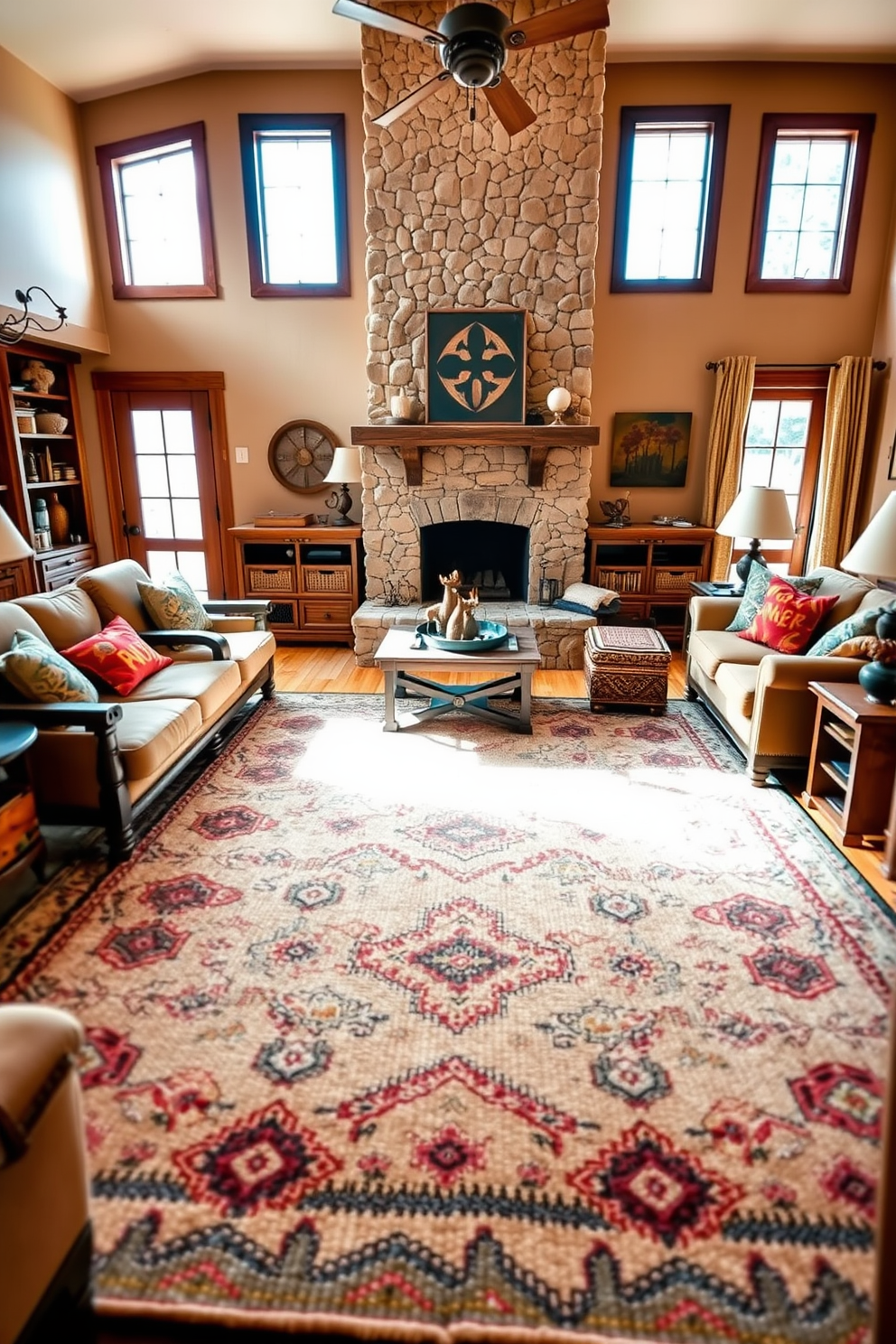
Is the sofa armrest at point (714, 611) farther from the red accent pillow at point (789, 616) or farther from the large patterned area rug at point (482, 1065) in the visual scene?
the large patterned area rug at point (482, 1065)

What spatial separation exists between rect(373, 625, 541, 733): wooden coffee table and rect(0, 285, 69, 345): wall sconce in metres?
3.30

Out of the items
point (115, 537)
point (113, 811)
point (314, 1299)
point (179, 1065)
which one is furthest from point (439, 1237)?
point (115, 537)

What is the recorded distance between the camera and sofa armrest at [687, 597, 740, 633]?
4766 millimetres

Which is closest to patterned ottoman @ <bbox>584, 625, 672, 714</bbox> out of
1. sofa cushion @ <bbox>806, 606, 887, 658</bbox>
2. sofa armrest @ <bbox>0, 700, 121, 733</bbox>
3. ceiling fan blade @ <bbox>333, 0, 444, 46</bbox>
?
sofa cushion @ <bbox>806, 606, 887, 658</bbox>

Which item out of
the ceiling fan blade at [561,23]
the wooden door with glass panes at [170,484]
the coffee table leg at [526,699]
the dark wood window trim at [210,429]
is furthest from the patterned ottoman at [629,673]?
the wooden door with glass panes at [170,484]

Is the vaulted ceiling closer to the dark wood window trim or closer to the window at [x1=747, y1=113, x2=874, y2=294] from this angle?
the window at [x1=747, y1=113, x2=874, y2=294]

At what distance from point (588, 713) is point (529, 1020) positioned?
2726 millimetres

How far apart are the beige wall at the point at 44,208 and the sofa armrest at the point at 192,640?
103 inches

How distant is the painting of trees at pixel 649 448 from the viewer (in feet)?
20.3

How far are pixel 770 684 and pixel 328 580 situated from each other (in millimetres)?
3703

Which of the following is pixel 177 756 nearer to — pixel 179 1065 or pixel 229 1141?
pixel 179 1065

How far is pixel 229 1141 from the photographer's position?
5.81 feet

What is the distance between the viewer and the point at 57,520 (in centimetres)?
606

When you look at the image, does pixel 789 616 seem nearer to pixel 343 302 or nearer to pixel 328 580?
pixel 328 580
